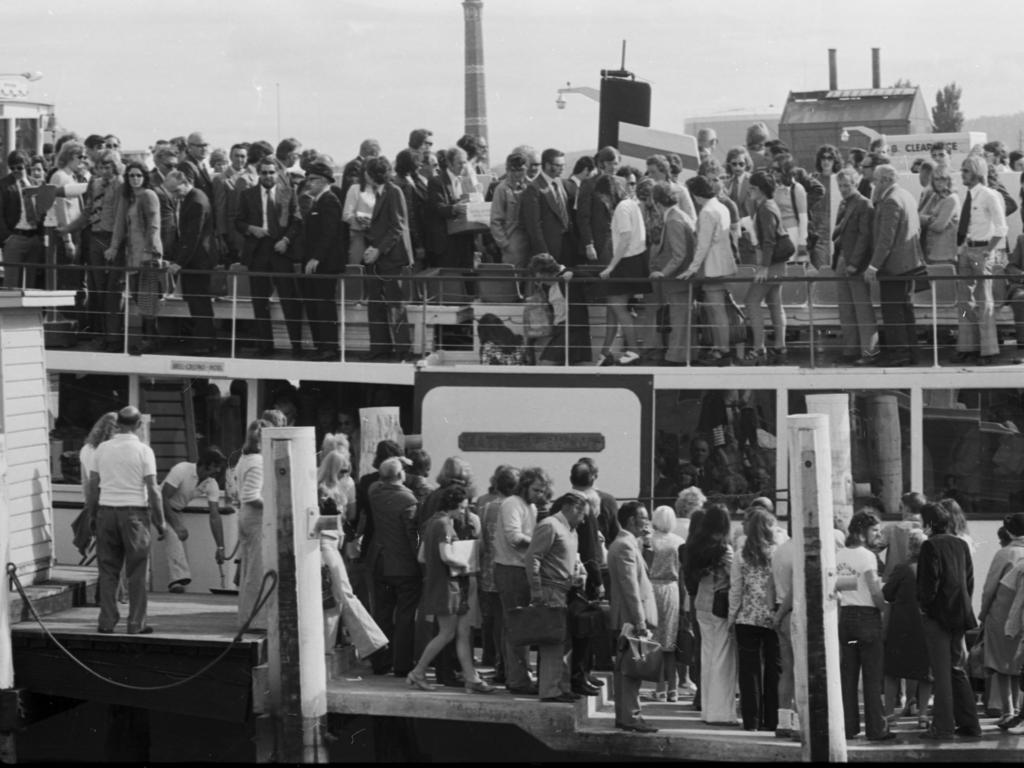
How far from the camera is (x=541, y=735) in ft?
39.1

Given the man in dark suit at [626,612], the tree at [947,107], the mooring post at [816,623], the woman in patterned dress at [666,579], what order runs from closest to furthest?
the mooring post at [816,623] < the man in dark suit at [626,612] < the woman in patterned dress at [666,579] < the tree at [947,107]

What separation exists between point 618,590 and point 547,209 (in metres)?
5.58

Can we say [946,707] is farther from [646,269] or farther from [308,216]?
[308,216]

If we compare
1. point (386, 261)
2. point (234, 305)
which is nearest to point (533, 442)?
point (386, 261)

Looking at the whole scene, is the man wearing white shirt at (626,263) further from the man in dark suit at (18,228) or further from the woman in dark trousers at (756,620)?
the man in dark suit at (18,228)

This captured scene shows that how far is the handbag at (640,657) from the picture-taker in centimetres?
1152

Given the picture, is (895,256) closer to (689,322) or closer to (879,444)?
(879,444)

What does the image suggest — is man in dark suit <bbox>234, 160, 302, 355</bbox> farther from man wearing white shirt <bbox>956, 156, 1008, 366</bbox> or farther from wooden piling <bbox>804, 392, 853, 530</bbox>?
man wearing white shirt <bbox>956, 156, 1008, 366</bbox>

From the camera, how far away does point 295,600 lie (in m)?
12.0

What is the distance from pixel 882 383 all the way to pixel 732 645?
4621mm

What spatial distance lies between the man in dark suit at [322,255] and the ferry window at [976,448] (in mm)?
5719

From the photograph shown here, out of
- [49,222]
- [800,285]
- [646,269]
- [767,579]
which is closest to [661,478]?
[646,269]

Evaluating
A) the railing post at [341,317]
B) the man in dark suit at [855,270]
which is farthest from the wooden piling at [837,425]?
the railing post at [341,317]

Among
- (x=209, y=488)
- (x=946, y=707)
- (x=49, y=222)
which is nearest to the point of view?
(x=946, y=707)
